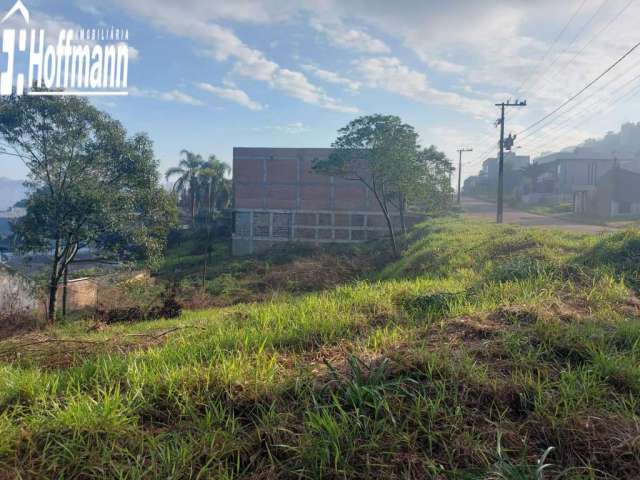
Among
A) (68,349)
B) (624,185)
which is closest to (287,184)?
(624,185)

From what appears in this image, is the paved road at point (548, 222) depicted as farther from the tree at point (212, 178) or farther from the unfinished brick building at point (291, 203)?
the tree at point (212, 178)

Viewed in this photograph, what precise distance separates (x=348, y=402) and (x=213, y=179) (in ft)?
116

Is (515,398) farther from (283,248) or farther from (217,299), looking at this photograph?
(283,248)

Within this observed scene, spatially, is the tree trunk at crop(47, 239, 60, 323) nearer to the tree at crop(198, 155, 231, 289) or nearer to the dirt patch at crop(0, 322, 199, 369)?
the dirt patch at crop(0, 322, 199, 369)

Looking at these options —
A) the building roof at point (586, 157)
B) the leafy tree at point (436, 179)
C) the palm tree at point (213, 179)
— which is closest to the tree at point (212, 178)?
the palm tree at point (213, 179)

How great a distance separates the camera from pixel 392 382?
8.30 feet

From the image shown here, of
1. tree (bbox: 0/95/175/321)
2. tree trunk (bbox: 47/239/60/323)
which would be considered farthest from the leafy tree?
tree trunk (bbox: 47/239/60/323)

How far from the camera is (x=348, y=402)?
7.97 ft

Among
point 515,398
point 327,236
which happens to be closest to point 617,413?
point 515,398

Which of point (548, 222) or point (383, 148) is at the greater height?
point (383, 148)

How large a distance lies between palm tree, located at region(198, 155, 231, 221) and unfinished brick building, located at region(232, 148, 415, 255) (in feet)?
22.8

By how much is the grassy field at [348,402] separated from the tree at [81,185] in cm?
643

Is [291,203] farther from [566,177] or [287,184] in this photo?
[566,177]

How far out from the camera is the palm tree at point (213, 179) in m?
35.1
